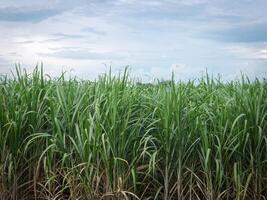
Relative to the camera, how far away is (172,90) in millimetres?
4273

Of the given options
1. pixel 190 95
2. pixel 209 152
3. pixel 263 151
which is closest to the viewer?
pixel 209 152

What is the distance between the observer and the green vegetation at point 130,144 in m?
4.07

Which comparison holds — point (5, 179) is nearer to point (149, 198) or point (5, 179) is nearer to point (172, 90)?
point (149, 198)

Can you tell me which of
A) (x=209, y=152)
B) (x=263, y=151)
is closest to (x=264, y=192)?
(x=263, y=151)

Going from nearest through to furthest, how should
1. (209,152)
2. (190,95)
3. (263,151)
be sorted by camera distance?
(209,152) < (263,151) < (190,95)

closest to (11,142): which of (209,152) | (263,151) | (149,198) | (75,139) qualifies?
(75,139)

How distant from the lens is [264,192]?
4398 millimetres

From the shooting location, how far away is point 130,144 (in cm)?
420

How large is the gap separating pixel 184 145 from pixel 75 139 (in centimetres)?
97

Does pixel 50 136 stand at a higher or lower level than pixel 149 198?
higher

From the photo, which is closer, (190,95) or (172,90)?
(172,90)

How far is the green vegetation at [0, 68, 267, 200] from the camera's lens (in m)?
4.07

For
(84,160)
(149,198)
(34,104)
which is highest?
(34,104)

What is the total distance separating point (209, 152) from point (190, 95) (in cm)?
97
